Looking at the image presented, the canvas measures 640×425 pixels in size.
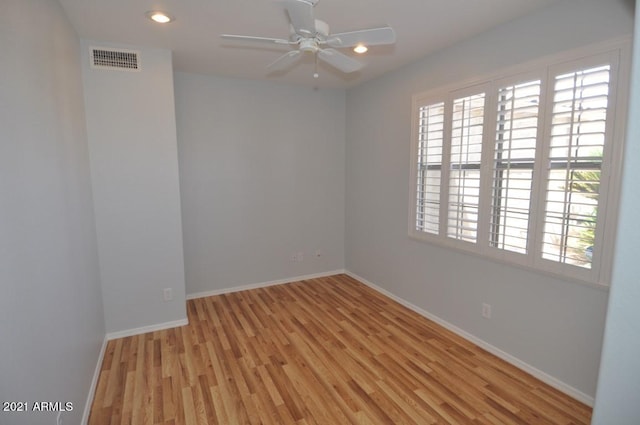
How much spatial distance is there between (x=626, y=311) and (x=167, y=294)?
11.4 ft

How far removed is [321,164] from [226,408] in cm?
329

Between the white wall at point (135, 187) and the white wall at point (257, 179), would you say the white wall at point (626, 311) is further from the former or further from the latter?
the white wall at point (257, 179)

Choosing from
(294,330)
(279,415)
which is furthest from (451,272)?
(279,415)

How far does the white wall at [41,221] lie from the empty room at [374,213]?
0.05 ft

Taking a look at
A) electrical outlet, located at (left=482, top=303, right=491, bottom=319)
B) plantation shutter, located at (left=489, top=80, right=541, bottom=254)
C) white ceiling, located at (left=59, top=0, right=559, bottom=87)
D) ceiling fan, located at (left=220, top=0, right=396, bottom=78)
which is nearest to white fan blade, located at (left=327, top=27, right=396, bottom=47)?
ceiling fan, located at (left=220, top=0, right=396, bottom=78)

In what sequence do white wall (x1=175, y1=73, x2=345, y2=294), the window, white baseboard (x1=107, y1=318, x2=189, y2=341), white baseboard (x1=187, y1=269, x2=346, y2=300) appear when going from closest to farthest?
the window < white baseboard (x1=107, y1=318, x2=189, y2=341) < white wall (x1=175, y1=73, x2=345, y2=294) < white baseboard (x1=187, y1=269, x2=346, y2=300)

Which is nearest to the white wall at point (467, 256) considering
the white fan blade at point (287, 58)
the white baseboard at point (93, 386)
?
the white fan blade at point (287, 58)

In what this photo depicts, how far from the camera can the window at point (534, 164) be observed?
200 centimetres

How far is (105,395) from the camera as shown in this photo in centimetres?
228

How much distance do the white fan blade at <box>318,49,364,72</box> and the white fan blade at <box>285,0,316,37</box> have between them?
0.28 metres

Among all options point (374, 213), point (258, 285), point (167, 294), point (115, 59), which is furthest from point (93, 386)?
point (374, 213)

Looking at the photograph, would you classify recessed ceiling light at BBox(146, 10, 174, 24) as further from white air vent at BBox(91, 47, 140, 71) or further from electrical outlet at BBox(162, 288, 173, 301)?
electrical outlet at BBox(162, 288, 173, 301)

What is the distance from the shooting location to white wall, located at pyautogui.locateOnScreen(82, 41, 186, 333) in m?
2.89

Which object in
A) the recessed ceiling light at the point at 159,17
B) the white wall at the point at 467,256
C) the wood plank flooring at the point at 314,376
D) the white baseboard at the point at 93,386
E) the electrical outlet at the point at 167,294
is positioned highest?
the recessed ceiling light at the point at 159,17
